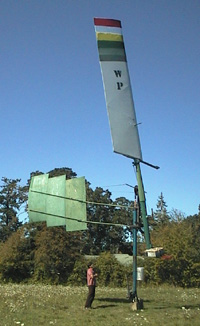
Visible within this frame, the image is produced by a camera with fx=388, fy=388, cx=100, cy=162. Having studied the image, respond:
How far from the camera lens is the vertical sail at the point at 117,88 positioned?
15.0 metres

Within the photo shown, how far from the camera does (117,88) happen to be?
15.3 meters

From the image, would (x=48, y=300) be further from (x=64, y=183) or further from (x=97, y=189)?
(x=97, y=189)

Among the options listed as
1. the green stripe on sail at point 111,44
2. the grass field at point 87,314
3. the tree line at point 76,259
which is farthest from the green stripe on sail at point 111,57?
the tree line at point 76,259

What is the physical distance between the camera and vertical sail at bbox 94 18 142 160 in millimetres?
14953

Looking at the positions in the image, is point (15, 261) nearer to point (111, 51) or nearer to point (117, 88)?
point (117, 88)

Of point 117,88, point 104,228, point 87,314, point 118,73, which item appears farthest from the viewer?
point 104,228

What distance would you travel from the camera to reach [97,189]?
5644 cm

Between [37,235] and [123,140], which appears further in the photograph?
[37,235]

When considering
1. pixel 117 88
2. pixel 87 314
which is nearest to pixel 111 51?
pixel 117 88

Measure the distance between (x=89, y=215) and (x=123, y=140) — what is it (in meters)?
39.6

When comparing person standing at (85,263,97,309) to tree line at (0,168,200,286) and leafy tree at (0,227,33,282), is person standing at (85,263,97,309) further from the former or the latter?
leafy tree at (0,227,33,282)

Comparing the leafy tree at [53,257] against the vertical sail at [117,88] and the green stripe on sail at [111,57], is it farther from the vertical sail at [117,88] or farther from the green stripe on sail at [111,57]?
the green stripe on sail at [111,57]

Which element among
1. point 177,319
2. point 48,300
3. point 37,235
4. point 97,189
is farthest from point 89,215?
point 177,319

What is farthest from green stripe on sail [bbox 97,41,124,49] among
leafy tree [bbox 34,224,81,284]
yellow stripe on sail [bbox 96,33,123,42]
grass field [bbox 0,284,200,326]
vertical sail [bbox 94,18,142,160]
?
leafy tree [bbox 34,224,81,284]
